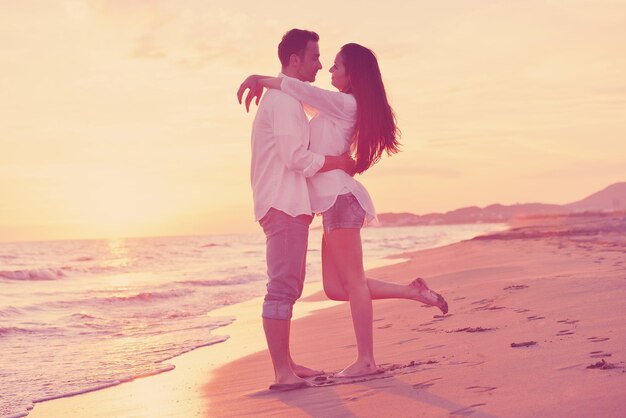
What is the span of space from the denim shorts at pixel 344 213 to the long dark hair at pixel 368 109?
208 millimetres

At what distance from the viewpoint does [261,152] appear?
4047mm

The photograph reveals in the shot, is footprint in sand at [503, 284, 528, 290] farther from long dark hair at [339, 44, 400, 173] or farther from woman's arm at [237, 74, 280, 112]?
woman's arm at [237, 74, 280, 112]

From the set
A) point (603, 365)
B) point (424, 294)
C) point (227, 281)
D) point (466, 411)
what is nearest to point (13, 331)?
point (424, 294)

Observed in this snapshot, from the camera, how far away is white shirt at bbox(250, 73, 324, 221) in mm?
3902

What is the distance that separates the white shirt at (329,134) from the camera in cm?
401

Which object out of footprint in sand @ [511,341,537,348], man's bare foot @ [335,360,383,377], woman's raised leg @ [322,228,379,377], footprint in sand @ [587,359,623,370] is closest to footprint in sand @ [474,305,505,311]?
footprint in sand @ [511,341,537,348]

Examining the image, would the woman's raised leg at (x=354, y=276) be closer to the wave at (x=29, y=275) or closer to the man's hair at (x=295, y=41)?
the man's hair at (x=295, y=41)

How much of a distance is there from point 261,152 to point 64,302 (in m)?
10.0

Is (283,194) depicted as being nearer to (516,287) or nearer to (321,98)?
(321,98)

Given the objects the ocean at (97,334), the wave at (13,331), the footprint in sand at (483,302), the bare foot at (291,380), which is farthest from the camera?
the wave at (13,331)

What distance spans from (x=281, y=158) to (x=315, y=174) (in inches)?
9.4

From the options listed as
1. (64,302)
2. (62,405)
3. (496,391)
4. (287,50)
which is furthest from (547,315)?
(64,302)

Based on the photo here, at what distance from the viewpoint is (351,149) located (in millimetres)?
4238

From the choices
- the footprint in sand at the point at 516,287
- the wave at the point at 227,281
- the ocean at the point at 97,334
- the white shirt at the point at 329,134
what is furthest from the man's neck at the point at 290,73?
the wave at the point at 227,281
